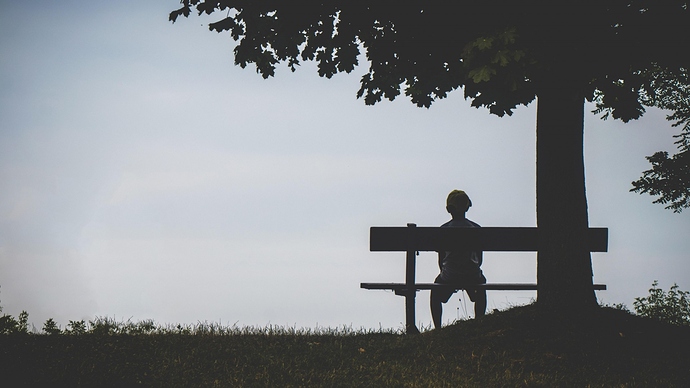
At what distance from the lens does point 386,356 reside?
26.5 feet

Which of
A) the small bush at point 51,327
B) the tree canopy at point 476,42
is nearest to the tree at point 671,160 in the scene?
the tree canopy at point 476,42

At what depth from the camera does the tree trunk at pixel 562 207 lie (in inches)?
343

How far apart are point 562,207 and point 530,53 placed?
2.34 metres

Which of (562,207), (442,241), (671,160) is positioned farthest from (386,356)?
(671,160)

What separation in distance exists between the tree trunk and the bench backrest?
717 mm

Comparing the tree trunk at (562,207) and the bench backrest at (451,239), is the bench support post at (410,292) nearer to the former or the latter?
the bench backrest at (451,239)

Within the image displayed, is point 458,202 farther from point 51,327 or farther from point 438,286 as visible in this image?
point 51,327

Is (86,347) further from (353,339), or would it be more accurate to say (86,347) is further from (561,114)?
(561,114)

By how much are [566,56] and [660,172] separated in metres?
7.77

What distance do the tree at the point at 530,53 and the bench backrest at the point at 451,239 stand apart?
0.74 metres

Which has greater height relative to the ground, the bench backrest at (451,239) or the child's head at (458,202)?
the child's head at (458,202)

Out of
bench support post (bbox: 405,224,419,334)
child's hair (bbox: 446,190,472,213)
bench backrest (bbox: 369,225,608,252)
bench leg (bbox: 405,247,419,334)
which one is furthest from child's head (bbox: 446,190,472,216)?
bench leg (bbox: 405,247,419,334)

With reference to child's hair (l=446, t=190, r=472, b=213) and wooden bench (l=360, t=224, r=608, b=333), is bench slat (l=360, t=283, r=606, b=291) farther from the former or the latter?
child's hair (l=446, t=190, r=472, b=213)

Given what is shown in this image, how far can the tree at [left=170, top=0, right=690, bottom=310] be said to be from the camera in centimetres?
793
